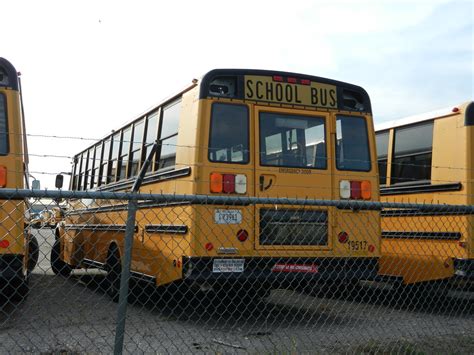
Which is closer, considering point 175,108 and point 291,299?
point 175,108

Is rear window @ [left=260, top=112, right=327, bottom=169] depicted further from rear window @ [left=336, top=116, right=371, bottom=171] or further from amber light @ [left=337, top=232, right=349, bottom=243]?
amber light @ [left=337, top=232, right=349, bottom=243]

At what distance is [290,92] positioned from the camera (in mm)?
7113

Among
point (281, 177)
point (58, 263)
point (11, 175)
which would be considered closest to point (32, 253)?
point (11, 175)

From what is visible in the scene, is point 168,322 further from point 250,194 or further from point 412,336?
point 412,336

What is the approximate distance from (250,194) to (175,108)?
5.12ft

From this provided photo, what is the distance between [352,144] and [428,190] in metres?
1.65

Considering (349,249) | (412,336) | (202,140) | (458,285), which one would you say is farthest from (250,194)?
(458,285)

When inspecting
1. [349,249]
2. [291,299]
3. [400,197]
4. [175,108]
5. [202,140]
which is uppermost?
[175,108]

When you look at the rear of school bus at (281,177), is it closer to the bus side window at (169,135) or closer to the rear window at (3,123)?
the bus side window at (169,135)

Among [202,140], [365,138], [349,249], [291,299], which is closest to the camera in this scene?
[202,140]

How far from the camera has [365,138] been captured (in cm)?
751

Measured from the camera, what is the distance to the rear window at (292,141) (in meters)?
6.93

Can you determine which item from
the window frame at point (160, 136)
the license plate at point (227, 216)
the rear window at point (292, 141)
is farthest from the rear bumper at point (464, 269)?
the window frame at point (160, 136)

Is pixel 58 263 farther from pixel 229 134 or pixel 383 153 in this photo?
pixel 383 153
